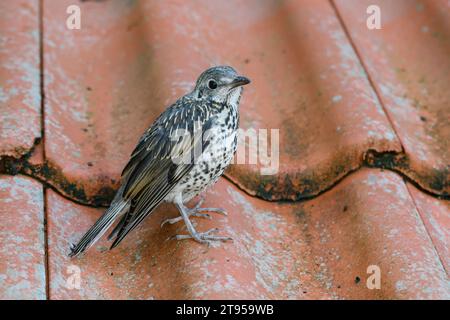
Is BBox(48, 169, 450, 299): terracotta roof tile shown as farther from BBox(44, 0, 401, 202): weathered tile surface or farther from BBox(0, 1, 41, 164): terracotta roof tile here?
BBox(0, 1, 41, 164): terracotta roof tile

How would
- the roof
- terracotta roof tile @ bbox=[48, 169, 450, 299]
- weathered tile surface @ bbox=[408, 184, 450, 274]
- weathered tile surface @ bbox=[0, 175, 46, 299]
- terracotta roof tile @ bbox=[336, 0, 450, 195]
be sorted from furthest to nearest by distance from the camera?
terracotta roof tile @ bbox=[336, 0, 450, 195] < weathered tile surface @ bbox=[408, 184, 450, 274] < the roof < terracotta roof tile @ bbox=[48, 169, 450, 299] < weathered tile surface @ bbox=[0, 175, 46, 299]

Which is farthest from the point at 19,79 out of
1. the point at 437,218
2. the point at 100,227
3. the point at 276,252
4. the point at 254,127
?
the point at 437,218

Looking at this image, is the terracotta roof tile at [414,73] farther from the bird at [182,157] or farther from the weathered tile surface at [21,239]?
the weathered tile surface at [21,239]

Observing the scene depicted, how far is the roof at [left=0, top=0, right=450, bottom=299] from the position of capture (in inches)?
130

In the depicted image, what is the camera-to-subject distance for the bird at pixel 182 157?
3.71 m

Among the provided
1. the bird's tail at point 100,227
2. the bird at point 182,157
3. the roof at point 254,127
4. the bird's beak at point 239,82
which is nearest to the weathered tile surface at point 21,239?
the roof at point 254,127

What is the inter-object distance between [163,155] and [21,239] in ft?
2.89

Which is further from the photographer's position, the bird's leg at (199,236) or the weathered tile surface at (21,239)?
the bird's leg at (199,236)

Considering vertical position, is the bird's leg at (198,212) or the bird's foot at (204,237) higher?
the bird's foot at (204,237)

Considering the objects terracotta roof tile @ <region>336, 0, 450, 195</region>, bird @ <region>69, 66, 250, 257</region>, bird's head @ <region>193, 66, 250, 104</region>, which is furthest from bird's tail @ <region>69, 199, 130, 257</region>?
terracotta roof tile @ <region>336, 0, 450, 195</region>

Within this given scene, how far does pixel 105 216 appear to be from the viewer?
366 centimetres

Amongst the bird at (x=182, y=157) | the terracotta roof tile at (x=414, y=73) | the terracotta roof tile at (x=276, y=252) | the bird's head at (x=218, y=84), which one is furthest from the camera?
the bird's head at (x=218, y=84)
